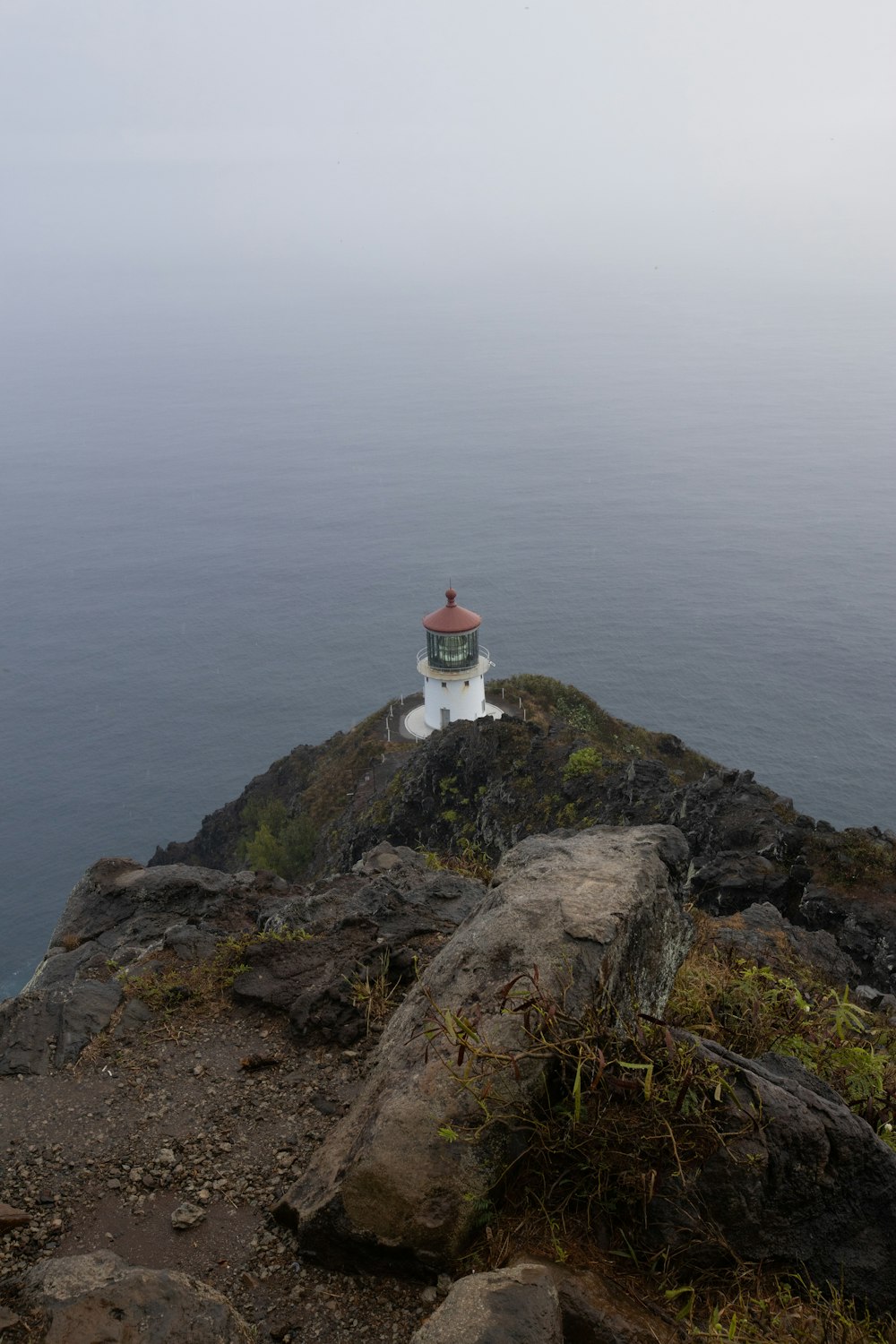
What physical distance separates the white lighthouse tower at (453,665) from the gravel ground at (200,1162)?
38.8m

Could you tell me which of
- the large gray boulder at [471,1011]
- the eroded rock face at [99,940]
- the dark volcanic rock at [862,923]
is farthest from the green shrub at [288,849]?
the large gray boulder at [471,1011]

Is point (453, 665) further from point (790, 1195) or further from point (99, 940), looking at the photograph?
point (790, 1195)

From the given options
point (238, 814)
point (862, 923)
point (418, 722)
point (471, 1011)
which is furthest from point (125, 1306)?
point (238, 814)

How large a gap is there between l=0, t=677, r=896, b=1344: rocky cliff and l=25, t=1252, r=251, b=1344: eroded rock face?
0.7 inches

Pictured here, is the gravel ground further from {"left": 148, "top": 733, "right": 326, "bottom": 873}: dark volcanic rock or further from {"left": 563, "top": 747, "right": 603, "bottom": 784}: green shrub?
{"left": 148, "top": 733, "right": 326, "bottom": 873}: dark volcanic rock

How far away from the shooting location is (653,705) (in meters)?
85.2

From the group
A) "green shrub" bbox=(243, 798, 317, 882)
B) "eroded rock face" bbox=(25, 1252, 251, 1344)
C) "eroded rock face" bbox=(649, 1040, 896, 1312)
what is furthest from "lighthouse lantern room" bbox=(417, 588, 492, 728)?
"eroded rock face" bbox=(25, 1252, 251, 1344)

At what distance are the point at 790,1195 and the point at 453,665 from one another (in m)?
44.0

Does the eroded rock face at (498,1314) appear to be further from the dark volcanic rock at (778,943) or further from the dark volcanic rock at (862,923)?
the dark volcanic rock at (862,923)

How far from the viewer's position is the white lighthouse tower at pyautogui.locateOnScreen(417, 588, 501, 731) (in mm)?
48531

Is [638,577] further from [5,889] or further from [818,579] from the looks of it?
[5,889]

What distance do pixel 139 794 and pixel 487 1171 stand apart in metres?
79.0

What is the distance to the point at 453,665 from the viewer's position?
49312 mm

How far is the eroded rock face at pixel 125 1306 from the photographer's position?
499 cm
